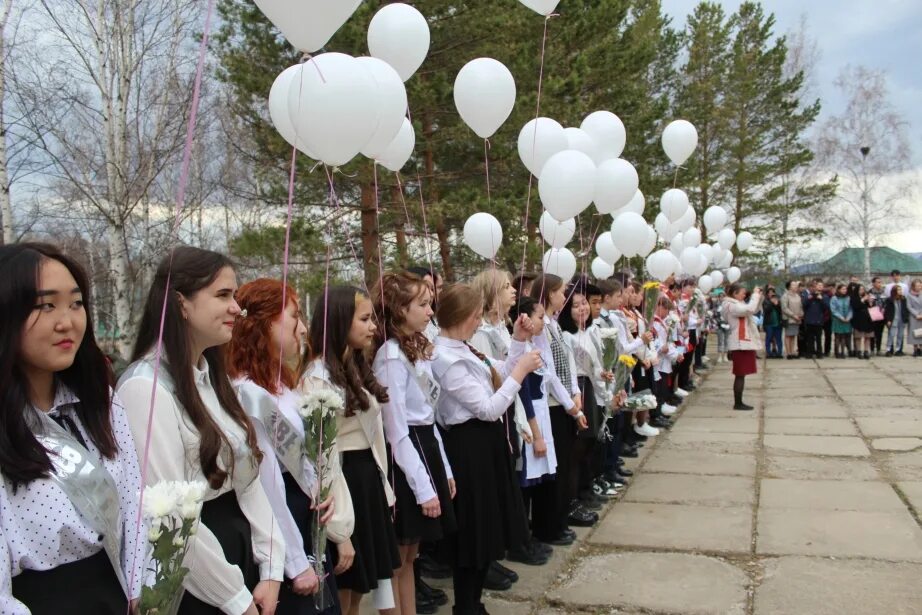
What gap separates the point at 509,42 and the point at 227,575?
12208 mm

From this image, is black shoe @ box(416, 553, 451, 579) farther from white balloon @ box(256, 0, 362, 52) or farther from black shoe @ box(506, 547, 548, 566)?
white balloon @ box(256, 0, 362, 52)

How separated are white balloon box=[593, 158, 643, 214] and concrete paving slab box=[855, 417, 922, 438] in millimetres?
4336

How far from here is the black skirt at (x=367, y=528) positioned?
2875mm

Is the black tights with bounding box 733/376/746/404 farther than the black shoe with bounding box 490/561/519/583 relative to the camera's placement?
Yes

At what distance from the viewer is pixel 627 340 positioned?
7.17 m

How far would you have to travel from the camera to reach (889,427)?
834 centimetres

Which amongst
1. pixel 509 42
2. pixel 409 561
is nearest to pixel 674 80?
pixel 509 42

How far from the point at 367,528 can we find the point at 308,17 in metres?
1.91

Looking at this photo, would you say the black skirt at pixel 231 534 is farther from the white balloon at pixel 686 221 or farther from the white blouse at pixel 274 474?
the white balloon at pixel 686 221

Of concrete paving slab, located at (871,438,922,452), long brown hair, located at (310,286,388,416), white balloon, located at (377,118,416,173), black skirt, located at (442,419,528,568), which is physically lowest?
concrete paving slab, located at (871,438,922,452)

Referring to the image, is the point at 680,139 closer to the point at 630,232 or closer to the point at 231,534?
the point at 630,232

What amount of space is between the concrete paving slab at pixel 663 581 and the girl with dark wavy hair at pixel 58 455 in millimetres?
2783

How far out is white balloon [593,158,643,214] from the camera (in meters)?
5.76

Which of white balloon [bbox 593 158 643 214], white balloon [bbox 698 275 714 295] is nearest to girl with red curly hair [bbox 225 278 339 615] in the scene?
white balloon [bbox 593 158 643 214]
